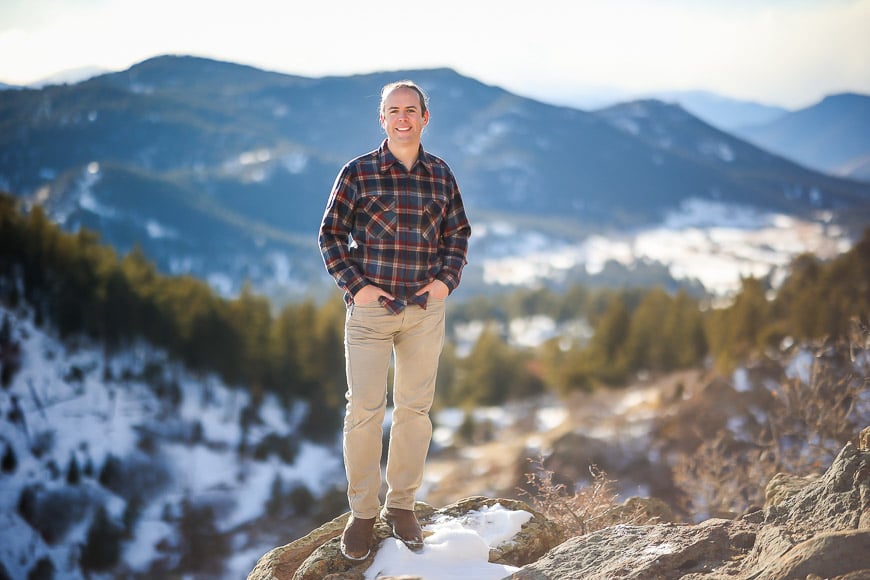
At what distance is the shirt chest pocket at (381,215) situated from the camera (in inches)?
169

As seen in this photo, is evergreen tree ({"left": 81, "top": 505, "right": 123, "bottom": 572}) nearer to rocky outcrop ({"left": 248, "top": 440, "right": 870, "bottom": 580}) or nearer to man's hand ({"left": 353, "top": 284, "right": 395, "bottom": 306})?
rocky outcrop ({"left": 248, "top": 440, "right": 870, "bottom": 580})

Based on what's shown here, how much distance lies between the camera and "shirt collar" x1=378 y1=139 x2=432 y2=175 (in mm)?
4293

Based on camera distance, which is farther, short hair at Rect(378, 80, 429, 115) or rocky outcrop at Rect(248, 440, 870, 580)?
short hair at Rect(378, 80, 429, 115)

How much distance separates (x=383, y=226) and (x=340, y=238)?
276 millimetres

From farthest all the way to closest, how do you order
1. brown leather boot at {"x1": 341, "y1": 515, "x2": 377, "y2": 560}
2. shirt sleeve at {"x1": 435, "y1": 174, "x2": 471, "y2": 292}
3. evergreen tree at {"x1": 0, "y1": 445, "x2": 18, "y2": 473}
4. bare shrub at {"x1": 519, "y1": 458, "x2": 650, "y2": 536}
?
evergreen tree at {"x1": 0, "y1": 445, "x2": 18, "y2": 473} → bare shrub at {"x1": 519, "y1": 458, "x2": 650, "y2": 536} → brown leather boot at {"x1": 341, "y1": 515, "x2": 377, "y2": 560} → shirt sleeve at {"x1": 435, "y1": 174, "x2": 471, "y2": 292}

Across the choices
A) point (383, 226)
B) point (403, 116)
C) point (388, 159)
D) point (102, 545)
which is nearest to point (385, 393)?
point (383, 226)

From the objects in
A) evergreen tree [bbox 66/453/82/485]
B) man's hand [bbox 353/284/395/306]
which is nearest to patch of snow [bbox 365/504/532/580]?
man's hand [bbox 353/284/395/306]

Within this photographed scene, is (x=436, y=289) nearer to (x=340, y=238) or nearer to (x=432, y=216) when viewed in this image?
(x=432, y=216)

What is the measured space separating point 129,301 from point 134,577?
19166 mm

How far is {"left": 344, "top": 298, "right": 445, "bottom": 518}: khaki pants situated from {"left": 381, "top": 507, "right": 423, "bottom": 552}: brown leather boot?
6 centimetres

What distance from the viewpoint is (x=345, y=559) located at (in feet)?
15.5

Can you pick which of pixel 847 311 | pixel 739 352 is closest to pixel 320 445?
pixel 739 352

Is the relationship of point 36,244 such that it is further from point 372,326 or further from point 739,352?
point 372,326

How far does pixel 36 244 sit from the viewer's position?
4706cm
